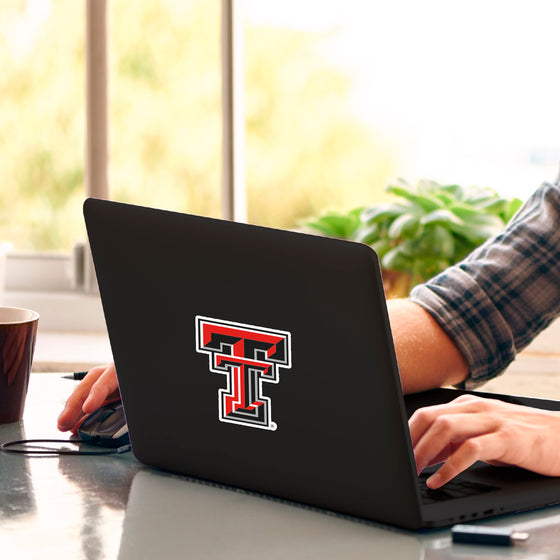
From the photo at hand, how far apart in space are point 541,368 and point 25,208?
1.57 m

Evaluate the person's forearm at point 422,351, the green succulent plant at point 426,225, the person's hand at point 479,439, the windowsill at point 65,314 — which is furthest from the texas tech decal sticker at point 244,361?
the windowsill at point 65,314

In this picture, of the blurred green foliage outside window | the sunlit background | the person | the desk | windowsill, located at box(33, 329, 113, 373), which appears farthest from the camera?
the blurred green foliage outside window

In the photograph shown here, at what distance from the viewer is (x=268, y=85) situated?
9.40ft

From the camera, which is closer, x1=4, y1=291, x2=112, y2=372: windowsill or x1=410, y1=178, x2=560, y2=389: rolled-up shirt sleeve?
x1=410, y1=178, x2=560, y2=389: rolled-up shirt sleeve

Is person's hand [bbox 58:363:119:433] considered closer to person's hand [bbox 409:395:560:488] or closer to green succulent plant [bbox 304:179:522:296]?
person's hand [bbox 409:395:560:488]

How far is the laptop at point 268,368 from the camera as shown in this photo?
729 mm

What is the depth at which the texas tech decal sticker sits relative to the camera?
785 millimetres

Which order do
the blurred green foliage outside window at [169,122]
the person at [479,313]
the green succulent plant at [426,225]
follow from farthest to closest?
the blurred green foliage outside window at [169,122] → the green succulent plant at [426,225] → the person at [479,313]

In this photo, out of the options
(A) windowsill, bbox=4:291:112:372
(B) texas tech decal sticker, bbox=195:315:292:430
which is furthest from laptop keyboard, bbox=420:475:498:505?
(A) windowsill, bbox=4:291:112:372

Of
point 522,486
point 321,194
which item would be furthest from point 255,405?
point 321,194

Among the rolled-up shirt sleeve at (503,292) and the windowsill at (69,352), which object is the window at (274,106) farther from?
the rolled-up shirt sleeve at (503,292)

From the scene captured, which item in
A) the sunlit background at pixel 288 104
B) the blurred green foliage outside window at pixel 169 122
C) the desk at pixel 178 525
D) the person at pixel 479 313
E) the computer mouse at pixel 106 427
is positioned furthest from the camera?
the blurred green foliage outside window at pixel 169 122

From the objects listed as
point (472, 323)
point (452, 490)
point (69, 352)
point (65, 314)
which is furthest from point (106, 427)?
point (65, 314)

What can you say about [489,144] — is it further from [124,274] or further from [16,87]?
[124,274]
